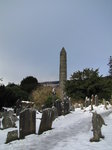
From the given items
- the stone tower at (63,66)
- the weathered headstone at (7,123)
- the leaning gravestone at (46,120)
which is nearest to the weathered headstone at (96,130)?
the leaning gravestone at (46,120)

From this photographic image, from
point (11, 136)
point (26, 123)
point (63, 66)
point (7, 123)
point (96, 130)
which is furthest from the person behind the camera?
point (63, 66)

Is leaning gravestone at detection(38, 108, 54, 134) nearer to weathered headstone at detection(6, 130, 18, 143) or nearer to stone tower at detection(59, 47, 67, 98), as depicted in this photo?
weathered headstone at detection(6, 130, 18, 143)

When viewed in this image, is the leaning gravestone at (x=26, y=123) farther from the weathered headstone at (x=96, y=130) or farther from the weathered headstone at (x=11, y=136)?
the weathered headstone at (x=96, y=130)

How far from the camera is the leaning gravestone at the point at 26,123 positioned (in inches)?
495

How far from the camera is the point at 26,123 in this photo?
12875mm

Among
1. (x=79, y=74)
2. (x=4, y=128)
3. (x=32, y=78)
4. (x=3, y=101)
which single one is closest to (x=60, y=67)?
(x=32, y=78)

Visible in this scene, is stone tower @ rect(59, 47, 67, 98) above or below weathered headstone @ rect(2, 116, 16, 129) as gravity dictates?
above

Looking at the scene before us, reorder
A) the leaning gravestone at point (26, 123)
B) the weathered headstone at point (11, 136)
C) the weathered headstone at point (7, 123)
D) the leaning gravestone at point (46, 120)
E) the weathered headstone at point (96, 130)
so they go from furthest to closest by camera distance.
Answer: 1. the weathered headstone at point (7, 123)
2. the leaning gravestone at point (46, 120)
3. the leaning gravestone at point (26, 123)
4. the weathered headstone at point (11, 136)
5. the weathered headstone at point (96, 130)

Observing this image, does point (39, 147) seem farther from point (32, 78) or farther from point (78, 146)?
point (32, 78)

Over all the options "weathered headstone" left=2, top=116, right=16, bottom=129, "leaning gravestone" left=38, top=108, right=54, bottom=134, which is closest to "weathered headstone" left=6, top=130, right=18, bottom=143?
"leaning gravestone" left=38, top=108, right=54, bottom=134

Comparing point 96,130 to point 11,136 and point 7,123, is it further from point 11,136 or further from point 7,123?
point 7,123

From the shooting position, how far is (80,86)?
49469 millimetres

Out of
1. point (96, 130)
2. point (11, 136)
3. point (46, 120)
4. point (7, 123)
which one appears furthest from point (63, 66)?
point (96, 130)

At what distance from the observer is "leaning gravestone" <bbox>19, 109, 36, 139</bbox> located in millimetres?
12579
